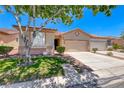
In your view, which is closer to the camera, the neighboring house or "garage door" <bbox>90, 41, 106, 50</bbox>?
the neighboring house

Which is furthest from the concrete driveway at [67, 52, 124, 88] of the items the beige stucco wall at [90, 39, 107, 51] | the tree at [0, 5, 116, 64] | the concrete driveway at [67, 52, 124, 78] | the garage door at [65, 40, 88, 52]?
the beige stucco wall at [90, 39, 107, 51]

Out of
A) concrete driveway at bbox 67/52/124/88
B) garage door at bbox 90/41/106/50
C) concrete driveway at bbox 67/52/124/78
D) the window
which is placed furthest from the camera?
garage door at bbox 90/41/106/50

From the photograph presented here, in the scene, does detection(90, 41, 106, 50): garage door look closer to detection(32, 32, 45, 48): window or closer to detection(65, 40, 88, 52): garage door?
detection(65, 40, 88, 52): garage door

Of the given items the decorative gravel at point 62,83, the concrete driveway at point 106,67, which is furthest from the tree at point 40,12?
the concrete driveway at point 106,67

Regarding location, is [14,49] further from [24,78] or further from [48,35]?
[24,78]

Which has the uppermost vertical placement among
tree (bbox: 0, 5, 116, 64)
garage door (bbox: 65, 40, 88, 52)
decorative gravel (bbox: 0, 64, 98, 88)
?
tree (bbox: 0, 5, 116, 64)

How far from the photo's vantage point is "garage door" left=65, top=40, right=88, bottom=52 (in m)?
20.5

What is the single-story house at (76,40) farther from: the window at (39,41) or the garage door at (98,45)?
the window at (39,41)

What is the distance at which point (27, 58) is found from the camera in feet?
29.8

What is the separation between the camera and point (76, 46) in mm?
21094
